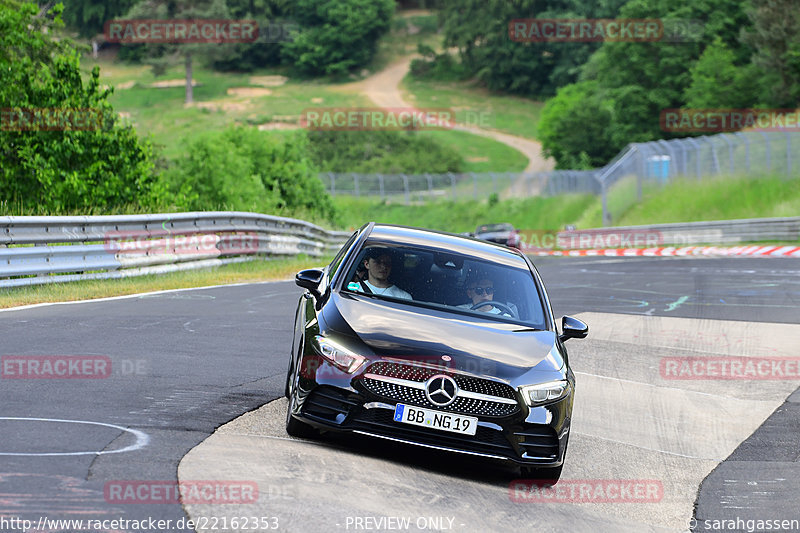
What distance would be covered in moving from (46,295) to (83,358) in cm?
588

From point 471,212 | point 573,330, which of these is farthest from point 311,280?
point 471,212

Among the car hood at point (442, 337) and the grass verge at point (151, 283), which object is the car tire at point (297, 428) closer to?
the car hood at point (442, 337)

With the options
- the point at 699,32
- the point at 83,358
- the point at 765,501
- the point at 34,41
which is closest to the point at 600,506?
the point at 765,501

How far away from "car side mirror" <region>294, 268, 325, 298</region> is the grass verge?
251 inches

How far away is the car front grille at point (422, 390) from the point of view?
270 inches

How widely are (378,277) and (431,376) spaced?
148cm

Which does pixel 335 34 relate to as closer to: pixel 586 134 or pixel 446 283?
pixel 586 134

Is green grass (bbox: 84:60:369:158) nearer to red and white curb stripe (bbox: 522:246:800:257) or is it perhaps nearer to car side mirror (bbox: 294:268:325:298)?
red and white curb stripe (bbox: 522:246:800:257)

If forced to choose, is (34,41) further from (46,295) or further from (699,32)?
(699,32)

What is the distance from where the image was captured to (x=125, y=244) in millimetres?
18188

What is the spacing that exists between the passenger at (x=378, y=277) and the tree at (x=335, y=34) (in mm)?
138148

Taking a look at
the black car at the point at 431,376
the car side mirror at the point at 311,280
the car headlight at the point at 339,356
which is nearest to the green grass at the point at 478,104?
the car side mirror at the point at 311,280

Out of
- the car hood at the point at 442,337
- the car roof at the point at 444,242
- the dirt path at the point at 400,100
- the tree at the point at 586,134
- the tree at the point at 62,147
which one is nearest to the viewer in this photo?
the car hood at the point at 442,337

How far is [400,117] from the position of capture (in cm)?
11831
